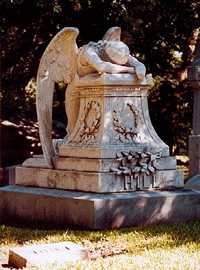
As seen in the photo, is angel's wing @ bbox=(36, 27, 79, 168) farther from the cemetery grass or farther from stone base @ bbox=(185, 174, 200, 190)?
stone base @ bbox=(185, 174, 200, 190)

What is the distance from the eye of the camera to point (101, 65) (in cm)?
854

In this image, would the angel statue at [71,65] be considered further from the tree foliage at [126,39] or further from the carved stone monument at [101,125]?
the tree foliage at [126,39]

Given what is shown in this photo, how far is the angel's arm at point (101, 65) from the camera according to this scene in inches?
336

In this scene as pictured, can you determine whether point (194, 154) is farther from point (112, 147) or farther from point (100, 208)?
point (100, 208)

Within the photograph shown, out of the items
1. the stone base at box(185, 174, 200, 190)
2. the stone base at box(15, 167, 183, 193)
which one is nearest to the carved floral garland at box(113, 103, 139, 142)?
the stone base at box(15, 167, 183, 193)

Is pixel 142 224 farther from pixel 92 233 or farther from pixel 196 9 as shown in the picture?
pixel 196 9

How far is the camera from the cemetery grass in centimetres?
609

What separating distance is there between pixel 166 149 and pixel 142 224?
1.10m

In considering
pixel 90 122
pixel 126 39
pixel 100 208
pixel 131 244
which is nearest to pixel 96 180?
pixel 100 208

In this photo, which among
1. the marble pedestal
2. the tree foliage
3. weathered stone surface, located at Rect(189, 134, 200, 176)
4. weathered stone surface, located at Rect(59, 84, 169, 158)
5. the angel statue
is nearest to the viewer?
the marble pedestal

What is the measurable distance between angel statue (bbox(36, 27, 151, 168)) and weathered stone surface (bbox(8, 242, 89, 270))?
105 inches

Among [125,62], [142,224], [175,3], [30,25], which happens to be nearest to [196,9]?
[175,3]

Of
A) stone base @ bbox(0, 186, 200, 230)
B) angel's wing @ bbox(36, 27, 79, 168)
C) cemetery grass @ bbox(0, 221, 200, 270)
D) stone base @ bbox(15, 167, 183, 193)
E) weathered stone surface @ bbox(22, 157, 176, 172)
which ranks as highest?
angel's wing @ bbox(36, 27, 79, 168)

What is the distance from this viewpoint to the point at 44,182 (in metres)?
9.00
